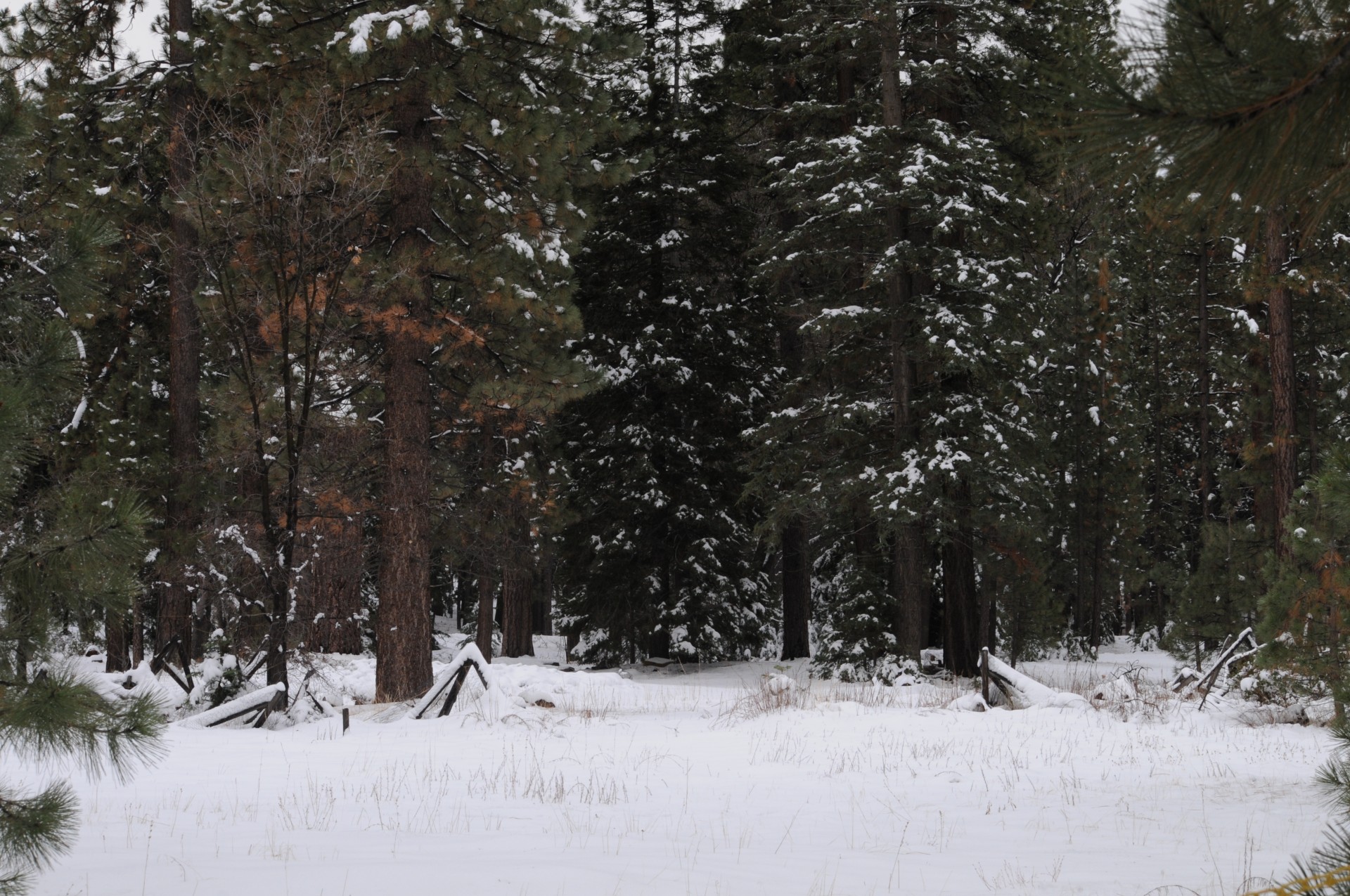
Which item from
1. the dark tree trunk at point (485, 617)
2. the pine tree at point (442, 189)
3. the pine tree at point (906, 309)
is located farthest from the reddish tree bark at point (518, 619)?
the pine tree at point (442, 189)

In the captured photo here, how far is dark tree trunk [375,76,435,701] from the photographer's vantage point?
493 inches

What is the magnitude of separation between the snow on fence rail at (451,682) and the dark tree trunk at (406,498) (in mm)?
1139

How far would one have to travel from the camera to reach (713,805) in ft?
23.1

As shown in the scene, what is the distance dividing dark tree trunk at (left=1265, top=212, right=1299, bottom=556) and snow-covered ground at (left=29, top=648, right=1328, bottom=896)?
5.84 meters

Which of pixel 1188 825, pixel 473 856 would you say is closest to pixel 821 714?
pixel 1188 825

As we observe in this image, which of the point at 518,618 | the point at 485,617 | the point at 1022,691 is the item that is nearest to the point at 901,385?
the point at 1022,691

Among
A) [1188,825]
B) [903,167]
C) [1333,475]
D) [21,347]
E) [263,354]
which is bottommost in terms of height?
[1188,825]

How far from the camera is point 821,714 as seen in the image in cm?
1130

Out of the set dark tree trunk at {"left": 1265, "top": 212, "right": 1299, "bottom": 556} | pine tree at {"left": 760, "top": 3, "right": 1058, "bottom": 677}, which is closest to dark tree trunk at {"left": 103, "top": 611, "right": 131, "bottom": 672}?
pine tree at {"left": 760, "top": 3, "right": 1058, "bottom": 677}

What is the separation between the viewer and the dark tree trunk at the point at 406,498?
12516 mm

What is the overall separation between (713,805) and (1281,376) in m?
12.9

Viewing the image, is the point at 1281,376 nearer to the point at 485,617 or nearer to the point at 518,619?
the point at 485,617

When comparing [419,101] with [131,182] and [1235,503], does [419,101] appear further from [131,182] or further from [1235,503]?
[1235,503]

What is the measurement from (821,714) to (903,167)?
7.78 metres
